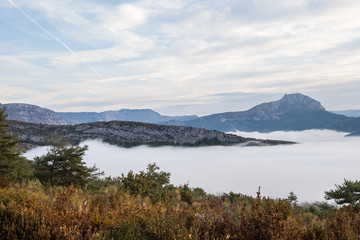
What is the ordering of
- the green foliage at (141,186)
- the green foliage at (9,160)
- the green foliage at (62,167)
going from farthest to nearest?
the green foliage at (62,167)
the green foliage at (9,160)
the green foliage at (141,186)

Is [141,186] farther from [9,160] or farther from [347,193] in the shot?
[347,193]

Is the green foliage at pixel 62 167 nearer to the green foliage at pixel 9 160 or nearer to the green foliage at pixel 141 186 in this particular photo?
the green foliage at pixel 9 160

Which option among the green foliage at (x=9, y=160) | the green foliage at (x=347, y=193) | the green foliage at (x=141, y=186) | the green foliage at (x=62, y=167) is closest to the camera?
the green foliage at (x=141, y=186)

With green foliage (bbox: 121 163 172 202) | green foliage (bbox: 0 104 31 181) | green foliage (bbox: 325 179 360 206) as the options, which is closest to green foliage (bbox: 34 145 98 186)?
green foliage (bbox: 0 104 31 181)

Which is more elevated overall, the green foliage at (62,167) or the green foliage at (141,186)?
the green foliage at (62,167)

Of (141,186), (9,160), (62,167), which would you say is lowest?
(141,186)

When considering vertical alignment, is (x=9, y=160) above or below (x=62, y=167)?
above

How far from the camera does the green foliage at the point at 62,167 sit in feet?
56.4

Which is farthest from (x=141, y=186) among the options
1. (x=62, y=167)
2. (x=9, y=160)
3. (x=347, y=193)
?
(x=347, y=193)

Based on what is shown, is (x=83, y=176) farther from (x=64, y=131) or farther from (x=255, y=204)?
(x=64, y=131)

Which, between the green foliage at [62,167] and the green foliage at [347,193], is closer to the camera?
the green foliage at [62,167]

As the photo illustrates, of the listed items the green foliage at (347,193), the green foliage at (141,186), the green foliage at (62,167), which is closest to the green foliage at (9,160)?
the green foliage at (62,167)

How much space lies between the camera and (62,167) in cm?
1750

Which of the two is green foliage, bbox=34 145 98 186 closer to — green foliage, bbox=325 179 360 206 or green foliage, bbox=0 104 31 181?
green foliage, bbox=0 104 31 181
